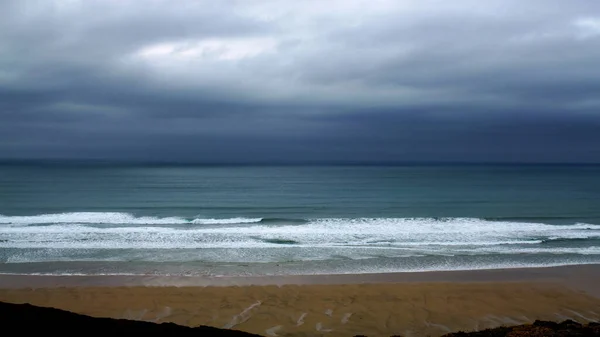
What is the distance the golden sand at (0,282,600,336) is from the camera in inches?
416

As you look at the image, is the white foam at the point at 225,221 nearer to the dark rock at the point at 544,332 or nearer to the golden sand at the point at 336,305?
the golden sand at the point at 336,305

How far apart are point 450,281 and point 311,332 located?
21.3 feet

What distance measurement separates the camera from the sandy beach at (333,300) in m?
10.7

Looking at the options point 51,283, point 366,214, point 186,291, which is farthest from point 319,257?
Answer: point 366,214

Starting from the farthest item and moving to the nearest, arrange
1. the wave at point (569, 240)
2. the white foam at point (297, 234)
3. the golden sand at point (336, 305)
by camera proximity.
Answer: the wave at point (569, 240), the white foam at point (297, 234), the golden sand at point (336, 305)

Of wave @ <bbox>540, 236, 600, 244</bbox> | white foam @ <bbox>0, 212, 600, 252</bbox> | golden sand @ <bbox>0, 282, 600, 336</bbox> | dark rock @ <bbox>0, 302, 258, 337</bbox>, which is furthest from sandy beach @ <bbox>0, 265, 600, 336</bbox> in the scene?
wave @ <bbox>540, 236, 600, 244</bbox>

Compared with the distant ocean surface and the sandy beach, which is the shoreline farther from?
the distant ocean surface

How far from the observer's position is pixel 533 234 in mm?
23688

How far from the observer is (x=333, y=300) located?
12.3 meters

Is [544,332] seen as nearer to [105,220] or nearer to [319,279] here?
[319,279]

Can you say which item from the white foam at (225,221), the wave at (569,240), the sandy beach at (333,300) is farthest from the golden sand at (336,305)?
the white foam at (225,221)

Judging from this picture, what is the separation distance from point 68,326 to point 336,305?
24.4 ft

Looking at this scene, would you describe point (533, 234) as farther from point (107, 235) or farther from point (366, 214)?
point (107, 235)

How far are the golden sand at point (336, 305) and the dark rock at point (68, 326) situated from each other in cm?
404
